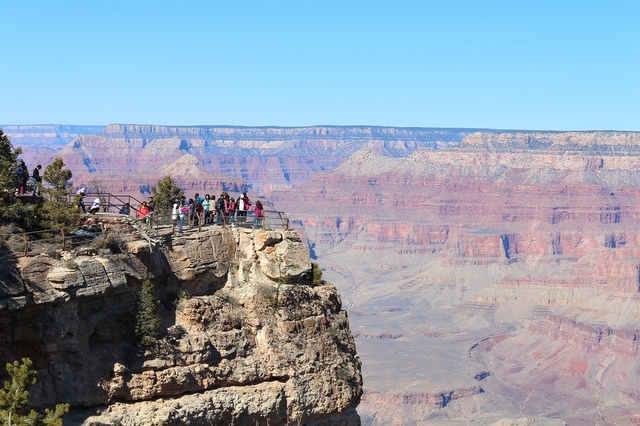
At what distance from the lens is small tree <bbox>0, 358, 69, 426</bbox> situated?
16031 mm

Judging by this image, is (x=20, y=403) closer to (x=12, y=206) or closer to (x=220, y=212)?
(x=12, y=206)

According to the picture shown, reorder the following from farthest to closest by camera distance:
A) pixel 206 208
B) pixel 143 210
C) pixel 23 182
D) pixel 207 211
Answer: pixel 143 210, pixel 206 208, pixel 207 211, pixel 23 182

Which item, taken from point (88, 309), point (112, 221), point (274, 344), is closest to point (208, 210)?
point (112, 221)

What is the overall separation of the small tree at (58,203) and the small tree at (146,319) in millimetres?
2301

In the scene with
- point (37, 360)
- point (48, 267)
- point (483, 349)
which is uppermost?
point (48, 267)

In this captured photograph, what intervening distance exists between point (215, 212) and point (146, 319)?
5861 mm

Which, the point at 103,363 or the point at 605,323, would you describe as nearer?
the point at 103,363

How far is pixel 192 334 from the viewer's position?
2039cm

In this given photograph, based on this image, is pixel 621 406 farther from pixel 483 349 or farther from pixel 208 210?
pixel 208 210

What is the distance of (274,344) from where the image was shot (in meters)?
21.3

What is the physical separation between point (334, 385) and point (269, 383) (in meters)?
1.54

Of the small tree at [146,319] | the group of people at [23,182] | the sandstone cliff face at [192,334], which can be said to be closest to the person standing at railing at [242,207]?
the sandstone cliff face at [192,334]

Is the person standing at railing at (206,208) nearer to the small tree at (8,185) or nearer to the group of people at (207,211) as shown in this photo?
the group of people at (207,211)

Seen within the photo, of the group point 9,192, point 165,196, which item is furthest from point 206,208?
point 9,192
